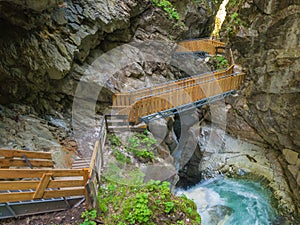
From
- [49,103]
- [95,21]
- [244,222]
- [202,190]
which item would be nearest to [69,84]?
[49,103]

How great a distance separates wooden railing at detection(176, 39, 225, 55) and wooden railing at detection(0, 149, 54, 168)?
1211cm

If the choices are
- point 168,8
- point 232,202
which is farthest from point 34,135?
point 168,8

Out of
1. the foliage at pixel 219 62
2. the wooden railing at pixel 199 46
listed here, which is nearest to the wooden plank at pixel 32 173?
the foliage at pixel 219 62

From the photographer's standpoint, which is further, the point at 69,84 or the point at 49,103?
the point at 69,84

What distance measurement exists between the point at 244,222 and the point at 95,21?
11.4m

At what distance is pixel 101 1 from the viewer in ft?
32.6

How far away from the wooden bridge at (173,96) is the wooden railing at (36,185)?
401cm

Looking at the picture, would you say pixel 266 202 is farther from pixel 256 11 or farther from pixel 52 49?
pixel 52 49

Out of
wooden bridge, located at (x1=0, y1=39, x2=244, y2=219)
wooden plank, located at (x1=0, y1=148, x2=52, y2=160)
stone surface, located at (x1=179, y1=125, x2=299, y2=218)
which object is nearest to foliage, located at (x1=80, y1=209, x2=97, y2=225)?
wooden bridge, located at (x1=0, y1=39, x2=244, y2=219)

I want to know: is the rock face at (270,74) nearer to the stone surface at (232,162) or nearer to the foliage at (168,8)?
the stone surface at (232,162)

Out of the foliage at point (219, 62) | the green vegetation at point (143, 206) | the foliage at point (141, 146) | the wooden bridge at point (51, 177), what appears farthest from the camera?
the foliage at point (219, 62)

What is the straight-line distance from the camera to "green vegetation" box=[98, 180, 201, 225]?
437 centimetres

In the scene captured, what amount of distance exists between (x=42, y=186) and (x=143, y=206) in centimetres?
221

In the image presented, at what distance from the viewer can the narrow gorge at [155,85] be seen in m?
6.69
